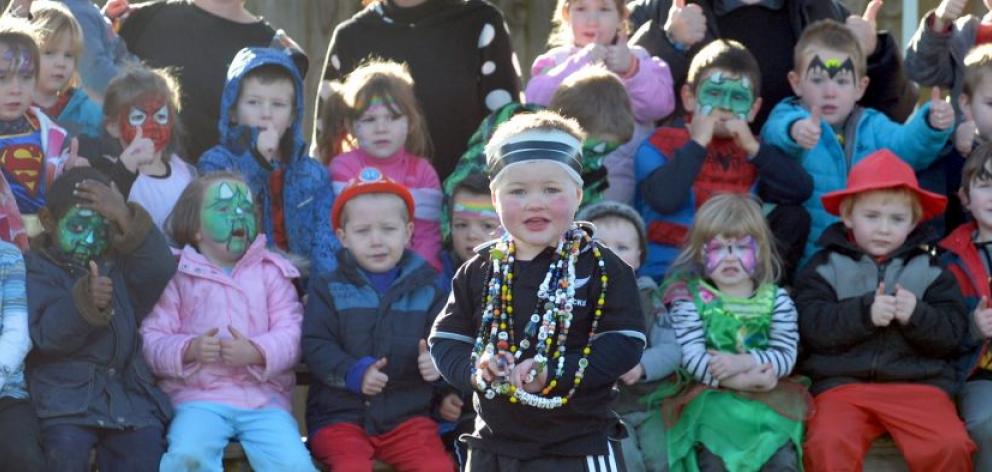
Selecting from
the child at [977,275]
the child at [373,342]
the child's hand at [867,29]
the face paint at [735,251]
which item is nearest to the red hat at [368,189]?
the child at [373,342]

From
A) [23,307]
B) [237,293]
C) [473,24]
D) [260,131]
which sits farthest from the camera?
[473,24]

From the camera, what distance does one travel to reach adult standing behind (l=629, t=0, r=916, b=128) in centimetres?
788

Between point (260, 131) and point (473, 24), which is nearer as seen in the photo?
point (260, 131)

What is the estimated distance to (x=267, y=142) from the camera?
23.6ft

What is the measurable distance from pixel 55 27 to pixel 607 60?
2.27 m

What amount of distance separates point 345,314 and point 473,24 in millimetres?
1716

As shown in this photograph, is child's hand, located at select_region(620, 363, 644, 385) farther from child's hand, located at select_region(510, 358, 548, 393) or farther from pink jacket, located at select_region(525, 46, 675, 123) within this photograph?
child's hand, located at select_region(510, 358, 548, 393)

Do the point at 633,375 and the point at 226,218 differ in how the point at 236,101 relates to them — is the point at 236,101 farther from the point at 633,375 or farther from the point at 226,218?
the point at 633,375

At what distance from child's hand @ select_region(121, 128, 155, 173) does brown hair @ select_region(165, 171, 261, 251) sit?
0.23m

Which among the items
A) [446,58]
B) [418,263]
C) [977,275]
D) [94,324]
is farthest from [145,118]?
[977,275]

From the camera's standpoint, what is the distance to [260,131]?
719cm

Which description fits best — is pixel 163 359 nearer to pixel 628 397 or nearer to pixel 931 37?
pixel 628 397

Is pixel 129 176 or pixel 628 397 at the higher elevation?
pixel 129 176

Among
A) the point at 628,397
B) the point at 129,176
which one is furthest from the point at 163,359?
the point at 628,397
